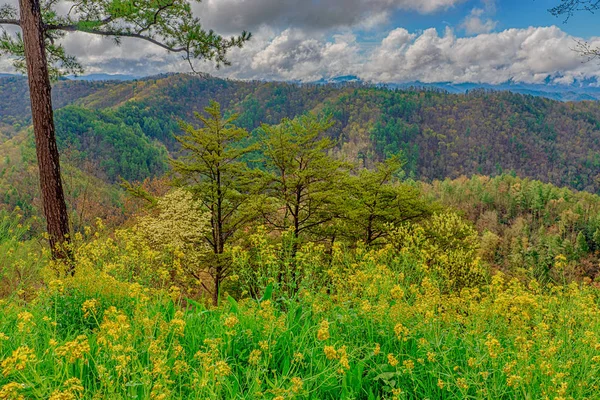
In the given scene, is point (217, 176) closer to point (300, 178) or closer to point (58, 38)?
point (300, 178)

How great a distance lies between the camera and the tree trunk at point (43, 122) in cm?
596

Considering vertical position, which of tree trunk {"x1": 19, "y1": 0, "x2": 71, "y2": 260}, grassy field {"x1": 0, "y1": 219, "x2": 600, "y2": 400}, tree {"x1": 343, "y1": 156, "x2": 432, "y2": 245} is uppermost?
tree trunk {"x1": 19, "y1": 0, "x2": 71, "y2": 260}

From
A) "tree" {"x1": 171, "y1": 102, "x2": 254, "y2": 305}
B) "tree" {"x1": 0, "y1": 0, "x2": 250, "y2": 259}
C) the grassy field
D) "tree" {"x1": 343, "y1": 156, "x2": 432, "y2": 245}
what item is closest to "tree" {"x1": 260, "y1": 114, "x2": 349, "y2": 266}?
"tree" {"x1": 343, "y1": 156, "x2": 432, "y2": 245}

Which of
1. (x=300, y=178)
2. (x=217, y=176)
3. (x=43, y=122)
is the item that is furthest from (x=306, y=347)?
(x=217, y=176)

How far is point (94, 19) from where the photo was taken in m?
6.70

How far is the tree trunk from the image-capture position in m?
5.96

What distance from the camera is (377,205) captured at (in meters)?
14.3

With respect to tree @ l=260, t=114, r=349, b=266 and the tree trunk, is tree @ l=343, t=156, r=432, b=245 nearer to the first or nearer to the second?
tree @ l=260, t=114, r=349, b=266

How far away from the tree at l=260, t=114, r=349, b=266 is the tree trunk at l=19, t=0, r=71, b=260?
754cm

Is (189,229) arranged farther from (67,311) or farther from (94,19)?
(67,311)

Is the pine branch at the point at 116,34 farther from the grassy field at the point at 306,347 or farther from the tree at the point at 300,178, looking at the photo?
the tree at the point at 300,178

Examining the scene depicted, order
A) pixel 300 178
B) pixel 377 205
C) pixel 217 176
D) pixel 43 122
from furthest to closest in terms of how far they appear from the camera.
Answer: pixel 377 205 → pixel 217 176 → pixel 300 178 → pixel 43 122

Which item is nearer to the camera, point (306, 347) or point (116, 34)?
point (306, 347)

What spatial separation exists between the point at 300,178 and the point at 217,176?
3.24 m
